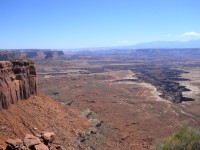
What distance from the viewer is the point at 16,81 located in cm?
3434

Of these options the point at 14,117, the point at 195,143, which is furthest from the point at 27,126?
the point at 195,143

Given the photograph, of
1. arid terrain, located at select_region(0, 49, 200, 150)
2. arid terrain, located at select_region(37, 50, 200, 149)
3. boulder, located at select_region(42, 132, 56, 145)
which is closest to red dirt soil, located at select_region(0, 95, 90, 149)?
arid terrain, located at select_region(0, 49, 200, 150)

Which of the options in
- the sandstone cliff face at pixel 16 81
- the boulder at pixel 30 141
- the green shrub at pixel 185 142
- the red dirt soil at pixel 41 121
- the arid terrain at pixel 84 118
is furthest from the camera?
the arid terrain at pixel 84 118

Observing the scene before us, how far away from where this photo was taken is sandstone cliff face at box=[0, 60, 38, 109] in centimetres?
3125

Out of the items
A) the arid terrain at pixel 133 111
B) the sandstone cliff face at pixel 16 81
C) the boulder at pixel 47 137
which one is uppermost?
the sandstone cliff face at pixel 16 81

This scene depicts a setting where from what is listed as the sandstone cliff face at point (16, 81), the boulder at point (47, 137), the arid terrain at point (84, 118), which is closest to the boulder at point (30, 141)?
the boulder at point (47, 137)

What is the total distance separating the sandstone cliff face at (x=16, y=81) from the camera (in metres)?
31.3

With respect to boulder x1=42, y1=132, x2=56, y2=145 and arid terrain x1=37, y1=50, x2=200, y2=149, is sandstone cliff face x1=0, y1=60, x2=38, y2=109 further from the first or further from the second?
arid terrain x1=37, y1=50, x2=200, y2=149

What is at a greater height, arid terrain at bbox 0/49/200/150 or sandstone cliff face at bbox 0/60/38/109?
sandstone cliff face at bbox 0/60/38/109

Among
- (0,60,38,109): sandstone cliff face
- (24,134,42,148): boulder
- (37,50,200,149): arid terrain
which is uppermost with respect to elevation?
(0,60,38,109): sandstone cliff face

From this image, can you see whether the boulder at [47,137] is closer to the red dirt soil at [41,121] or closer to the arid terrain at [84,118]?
the arid terrain at [84,118]

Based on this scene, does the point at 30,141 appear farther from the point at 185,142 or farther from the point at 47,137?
the point at 185,142

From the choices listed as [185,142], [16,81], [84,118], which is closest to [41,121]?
[16,81]

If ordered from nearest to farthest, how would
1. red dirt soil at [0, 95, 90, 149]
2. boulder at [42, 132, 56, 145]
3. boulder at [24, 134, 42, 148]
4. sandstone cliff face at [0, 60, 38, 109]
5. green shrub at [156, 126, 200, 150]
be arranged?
boulder at [24, 134, 42, 148]
green shrub at [156, 126, 200, 150]
boulder at [42, 132, 56, 145]
red dirt soil at [0, 95, 90, 149]
sandstone cliff face at [0, 60, 38, 109]
